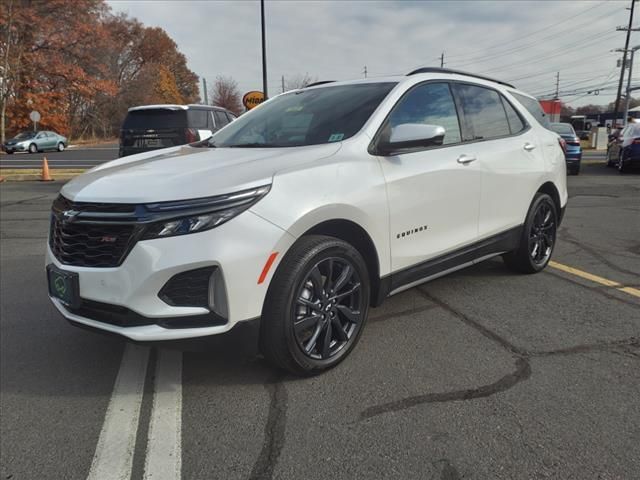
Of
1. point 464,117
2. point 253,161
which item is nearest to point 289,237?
point 253,161

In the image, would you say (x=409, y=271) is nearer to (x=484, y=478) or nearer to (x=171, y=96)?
(x=484, y=478)

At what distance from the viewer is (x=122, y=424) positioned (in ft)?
8.29

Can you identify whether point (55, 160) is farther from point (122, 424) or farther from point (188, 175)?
point (122, 424)

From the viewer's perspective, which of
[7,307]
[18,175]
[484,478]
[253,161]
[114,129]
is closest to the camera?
[484,478]

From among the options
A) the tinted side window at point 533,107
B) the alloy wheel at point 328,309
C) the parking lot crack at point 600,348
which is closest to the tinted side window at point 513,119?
the tinted side window at point 533,107

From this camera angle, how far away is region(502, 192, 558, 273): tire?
4541 mm

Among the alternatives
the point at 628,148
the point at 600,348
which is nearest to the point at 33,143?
the point at 628,148

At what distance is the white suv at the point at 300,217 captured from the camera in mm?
2414

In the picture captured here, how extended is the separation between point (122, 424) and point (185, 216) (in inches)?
43.9

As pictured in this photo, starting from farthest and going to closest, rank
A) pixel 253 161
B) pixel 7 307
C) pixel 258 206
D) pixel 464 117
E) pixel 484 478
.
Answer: pixel 7 307 → pixel 464 117 → pixel 253 161 → pixel 258 206 → pixel 484 478

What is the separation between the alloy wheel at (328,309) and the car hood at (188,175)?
2.02 ft

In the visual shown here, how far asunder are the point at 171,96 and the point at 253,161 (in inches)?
3057

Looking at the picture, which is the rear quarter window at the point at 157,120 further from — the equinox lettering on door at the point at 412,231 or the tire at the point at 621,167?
the tire at the point at 621,167

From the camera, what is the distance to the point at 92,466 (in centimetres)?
222
